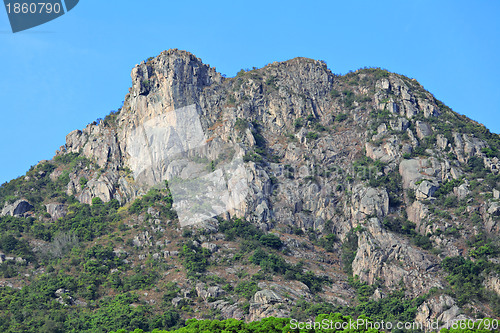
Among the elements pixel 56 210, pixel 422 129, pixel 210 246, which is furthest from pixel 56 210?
pixel 422 129

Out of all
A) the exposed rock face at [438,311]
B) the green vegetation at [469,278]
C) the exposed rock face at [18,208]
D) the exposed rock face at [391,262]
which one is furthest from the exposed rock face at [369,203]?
the exposed rock face at [18,208]

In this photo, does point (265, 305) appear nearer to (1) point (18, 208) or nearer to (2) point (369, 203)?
(2) point (369, 203)

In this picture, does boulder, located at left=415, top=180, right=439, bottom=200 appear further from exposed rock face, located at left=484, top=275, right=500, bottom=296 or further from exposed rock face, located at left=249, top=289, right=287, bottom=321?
exposed rock face, located at left=249, top=289, right=287, bottom=321

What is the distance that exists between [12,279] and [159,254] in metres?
21.3

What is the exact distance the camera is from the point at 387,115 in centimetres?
13425

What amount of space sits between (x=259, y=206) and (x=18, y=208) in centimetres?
4180

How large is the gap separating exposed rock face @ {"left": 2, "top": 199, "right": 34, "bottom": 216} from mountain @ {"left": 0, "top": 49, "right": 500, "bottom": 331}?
12.8 inches

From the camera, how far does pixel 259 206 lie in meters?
120

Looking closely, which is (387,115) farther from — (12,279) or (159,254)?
(12,279)

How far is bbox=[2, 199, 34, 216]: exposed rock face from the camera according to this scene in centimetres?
12762

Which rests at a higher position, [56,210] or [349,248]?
[56,210]

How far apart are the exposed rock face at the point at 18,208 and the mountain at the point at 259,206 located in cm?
33

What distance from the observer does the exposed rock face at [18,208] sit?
128 m

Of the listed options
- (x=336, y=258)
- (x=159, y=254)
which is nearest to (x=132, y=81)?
(x=159, y=254)
